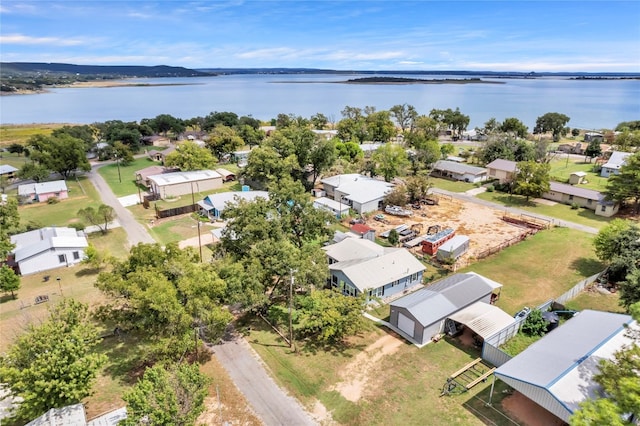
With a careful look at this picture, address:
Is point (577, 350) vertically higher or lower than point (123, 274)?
lower

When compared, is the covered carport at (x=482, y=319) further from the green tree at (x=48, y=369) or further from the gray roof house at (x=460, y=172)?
the gray roof house at (x=460, y=172)

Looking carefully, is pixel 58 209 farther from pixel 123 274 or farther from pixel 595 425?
pixel 595 425

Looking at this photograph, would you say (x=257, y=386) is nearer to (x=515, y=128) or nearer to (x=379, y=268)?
(x=379, y=268)

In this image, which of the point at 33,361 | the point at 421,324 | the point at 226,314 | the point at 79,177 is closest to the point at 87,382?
the point at 33,361

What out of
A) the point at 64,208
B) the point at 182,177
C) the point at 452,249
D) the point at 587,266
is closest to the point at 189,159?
the point at 182,177

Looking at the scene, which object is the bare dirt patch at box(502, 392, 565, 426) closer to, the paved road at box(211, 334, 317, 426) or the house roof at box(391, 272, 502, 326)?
the house roof at box(391, 272, 502, 326)

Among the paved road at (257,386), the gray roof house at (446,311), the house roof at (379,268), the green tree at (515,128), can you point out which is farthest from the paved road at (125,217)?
the green tree at (515,128)
